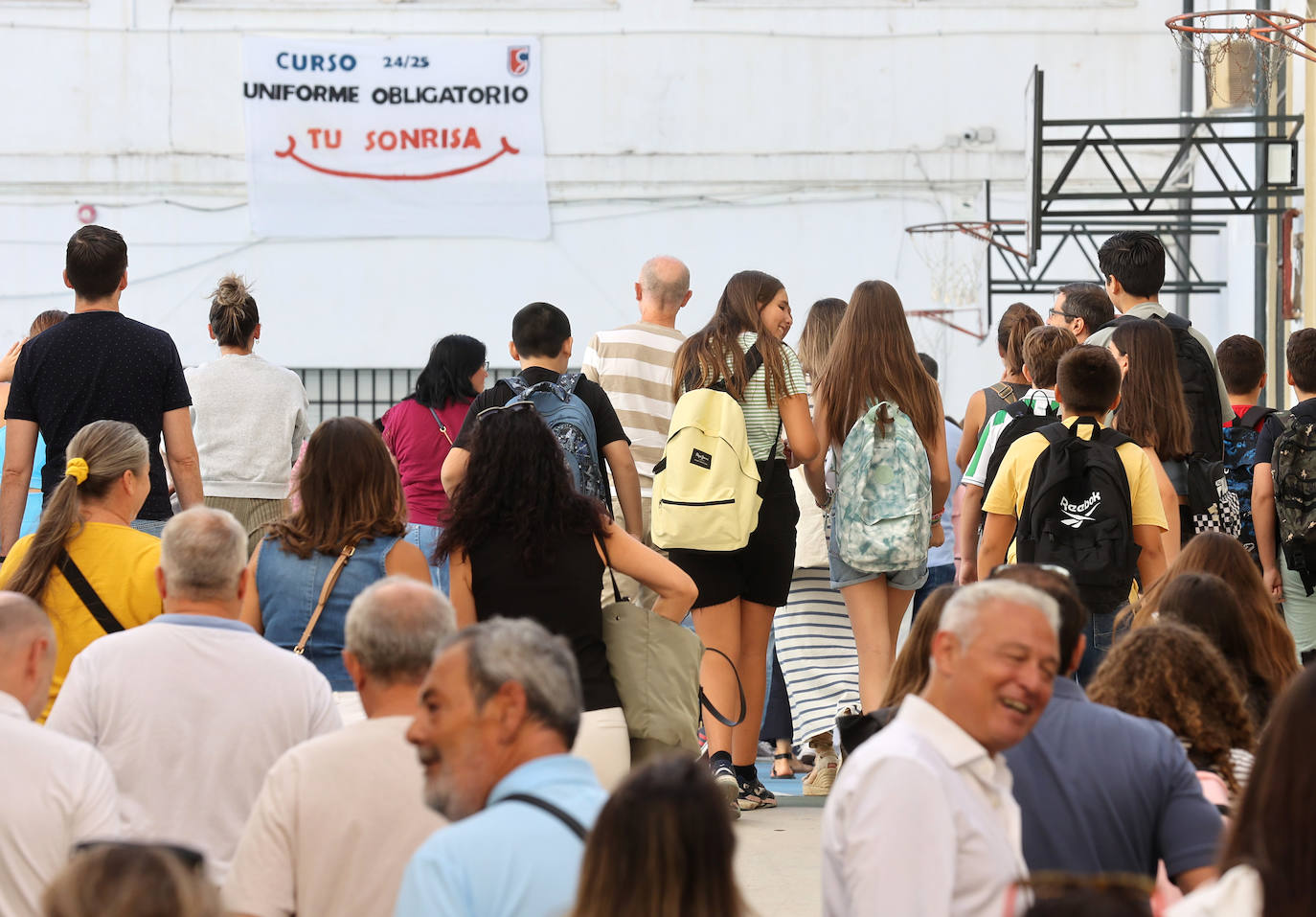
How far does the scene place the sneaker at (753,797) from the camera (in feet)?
19.9

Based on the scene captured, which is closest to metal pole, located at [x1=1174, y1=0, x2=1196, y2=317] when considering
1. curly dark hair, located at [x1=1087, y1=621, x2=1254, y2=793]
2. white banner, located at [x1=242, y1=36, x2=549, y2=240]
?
white banner, located at [x1=242, y1=36, x2=549, y2=240]

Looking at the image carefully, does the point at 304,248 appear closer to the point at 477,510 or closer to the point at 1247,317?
the point at 1247,317

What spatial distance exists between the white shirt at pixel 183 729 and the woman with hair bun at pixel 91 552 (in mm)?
822

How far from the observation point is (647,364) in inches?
258

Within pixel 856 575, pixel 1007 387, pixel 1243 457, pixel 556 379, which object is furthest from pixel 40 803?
pixel 1243 457

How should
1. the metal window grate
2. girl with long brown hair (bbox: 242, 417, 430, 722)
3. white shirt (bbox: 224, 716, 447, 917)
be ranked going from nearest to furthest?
white shirt (bbox: 224, 716, 447, 917) < girl with long brown hair (bbox: 242, 417, 430, 722) < the metal window grate

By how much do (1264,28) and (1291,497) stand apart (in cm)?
579

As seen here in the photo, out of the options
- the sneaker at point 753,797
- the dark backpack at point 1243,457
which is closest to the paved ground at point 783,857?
the sneaker at point 753,797

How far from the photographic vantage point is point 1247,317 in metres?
14.6

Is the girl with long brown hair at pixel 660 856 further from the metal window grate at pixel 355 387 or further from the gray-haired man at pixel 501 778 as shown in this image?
the metal window grate at pixel 355 387

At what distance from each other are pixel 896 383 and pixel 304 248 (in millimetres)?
11888

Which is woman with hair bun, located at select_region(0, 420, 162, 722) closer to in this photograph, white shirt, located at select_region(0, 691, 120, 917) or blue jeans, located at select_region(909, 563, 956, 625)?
white shirt, located at select_region(0, 691, 120, 917)

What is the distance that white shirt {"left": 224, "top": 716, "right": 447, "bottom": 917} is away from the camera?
288 centimetres

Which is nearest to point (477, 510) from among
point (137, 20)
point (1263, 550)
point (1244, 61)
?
point (1263, 550)
